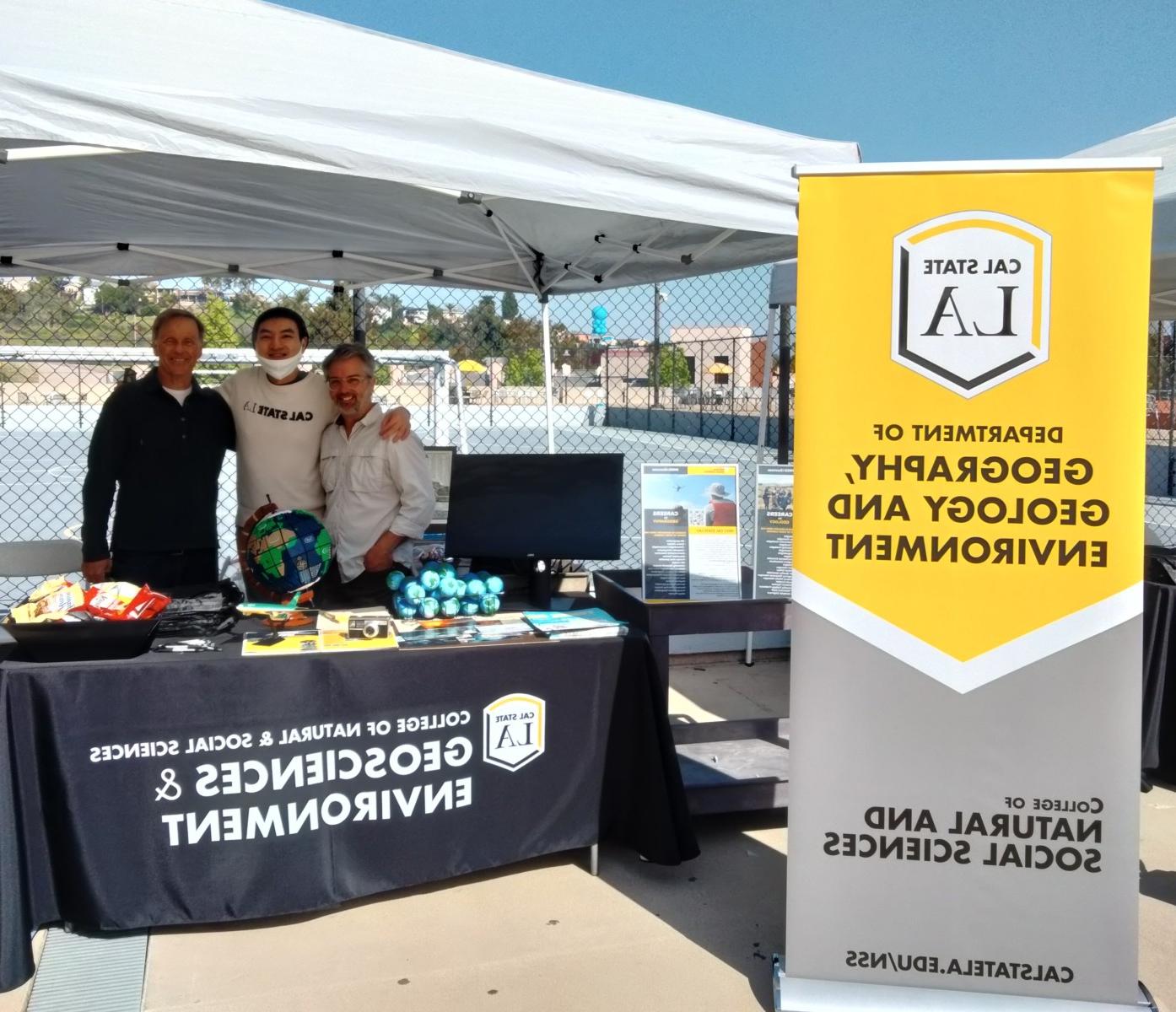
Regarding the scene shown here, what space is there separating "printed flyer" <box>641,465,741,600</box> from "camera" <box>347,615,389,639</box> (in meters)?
0.79

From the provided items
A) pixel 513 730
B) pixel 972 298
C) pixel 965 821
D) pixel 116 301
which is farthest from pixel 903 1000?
pixel 116 301

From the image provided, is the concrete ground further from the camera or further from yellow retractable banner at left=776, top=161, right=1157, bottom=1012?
the camera

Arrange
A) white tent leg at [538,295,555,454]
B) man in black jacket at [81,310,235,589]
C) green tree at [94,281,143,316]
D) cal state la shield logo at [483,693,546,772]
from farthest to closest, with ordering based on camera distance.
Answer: green tree at [94,281,143,316]
white tent leg at [538,295,555,454]
man in black jacket at [81,310,235,589]
cal state la shield logo at [483,693,546,772]

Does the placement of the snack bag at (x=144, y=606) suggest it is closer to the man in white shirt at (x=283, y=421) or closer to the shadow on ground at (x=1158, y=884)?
the man in white shirt at (x=283, y=421)

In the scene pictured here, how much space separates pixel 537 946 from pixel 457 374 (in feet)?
14.3

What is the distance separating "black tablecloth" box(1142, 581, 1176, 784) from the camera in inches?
143

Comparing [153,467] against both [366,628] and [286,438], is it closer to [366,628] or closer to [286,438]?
[286,438]

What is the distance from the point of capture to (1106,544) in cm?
215

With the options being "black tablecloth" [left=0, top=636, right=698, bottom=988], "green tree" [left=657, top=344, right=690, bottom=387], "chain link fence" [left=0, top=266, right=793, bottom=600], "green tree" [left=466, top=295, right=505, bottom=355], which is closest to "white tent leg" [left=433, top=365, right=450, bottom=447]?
"chain link fence" [left=0, top=266, right=793, bottom=600]

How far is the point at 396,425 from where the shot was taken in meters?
3.23

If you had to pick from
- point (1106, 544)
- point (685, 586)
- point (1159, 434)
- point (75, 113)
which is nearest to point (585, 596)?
point (685, 586)

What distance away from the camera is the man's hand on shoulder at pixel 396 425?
10.5 feet

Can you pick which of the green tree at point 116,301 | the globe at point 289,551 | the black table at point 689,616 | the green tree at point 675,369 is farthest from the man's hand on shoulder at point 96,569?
the green tree at point 675,369

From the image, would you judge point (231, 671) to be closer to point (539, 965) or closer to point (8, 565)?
point (539, 965)
